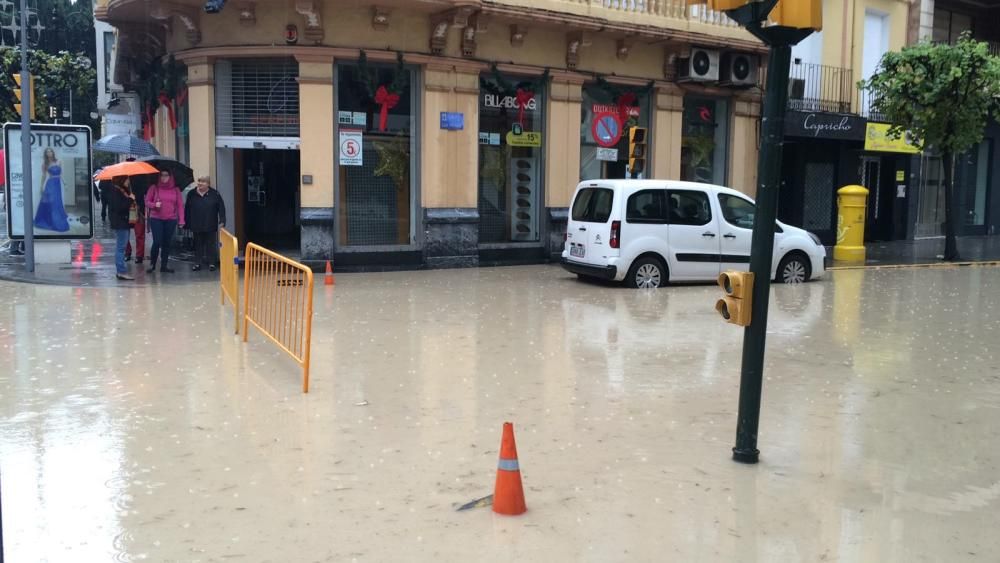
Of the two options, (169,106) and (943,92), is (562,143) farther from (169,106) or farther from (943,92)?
(943,92)

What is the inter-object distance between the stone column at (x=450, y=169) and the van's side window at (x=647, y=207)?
13.2 feet

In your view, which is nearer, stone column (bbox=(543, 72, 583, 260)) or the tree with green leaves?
stone column (bbox=(543, 72, 583, 260))

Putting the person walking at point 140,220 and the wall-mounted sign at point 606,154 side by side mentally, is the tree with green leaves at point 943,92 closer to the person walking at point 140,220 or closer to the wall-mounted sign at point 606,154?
the wall-mounted sign at point 606,154

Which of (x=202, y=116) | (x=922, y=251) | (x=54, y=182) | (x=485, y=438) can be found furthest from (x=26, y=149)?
(x=922, y=251)

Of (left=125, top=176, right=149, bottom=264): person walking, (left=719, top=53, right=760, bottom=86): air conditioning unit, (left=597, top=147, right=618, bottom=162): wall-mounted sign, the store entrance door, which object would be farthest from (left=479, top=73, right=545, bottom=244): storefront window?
(left=125, top=176, right=149, bottom=264): person walking

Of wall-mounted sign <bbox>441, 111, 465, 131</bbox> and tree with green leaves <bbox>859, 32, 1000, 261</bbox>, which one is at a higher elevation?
tree with green leaves <bbox>859, 32, 1000, 261</bbox>

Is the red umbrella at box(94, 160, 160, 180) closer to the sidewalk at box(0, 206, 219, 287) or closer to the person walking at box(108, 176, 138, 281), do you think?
the person walking at box(108, 176, 138, 281)

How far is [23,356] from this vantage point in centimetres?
856

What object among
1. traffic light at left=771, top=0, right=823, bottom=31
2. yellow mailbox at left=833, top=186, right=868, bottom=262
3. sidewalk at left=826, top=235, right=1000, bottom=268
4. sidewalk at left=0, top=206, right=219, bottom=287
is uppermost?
traffic light at left=771, top=0, right=823, bottom=31

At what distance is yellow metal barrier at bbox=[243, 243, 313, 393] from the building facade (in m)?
6.39

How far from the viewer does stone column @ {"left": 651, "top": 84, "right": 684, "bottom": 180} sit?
19672mm

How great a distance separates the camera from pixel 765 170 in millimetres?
5309

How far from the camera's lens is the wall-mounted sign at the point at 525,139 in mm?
17828

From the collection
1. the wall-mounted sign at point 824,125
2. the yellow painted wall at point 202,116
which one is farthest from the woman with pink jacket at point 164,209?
the wall-mounted sign at point 824,125
